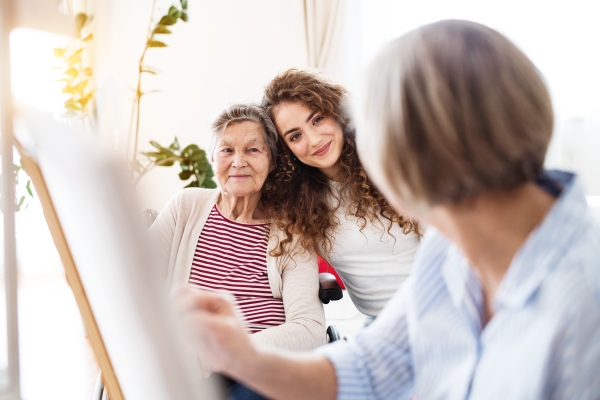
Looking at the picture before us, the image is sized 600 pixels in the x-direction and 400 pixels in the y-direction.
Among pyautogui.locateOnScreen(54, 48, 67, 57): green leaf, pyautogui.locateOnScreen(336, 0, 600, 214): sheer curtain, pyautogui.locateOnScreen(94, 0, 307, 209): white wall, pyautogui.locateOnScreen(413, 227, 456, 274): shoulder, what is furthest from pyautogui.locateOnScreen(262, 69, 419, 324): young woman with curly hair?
pyautogui.locateOnScreen(94, 0, 307, 209): white wall

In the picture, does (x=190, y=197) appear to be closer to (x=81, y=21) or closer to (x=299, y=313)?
(x=299, y=313)

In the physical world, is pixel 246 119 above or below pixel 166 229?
above

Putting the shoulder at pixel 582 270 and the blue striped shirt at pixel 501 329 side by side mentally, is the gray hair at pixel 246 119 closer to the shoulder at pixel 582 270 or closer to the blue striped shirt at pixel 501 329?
the blue striped shirt at pixel 501 329

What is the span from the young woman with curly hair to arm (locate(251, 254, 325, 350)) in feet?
0.24

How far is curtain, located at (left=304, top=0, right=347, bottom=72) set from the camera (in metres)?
4.49

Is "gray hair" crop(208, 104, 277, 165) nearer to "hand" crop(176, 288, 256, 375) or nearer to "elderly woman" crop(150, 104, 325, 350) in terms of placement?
"elderly woman" crop(150, 104, 325, 350)

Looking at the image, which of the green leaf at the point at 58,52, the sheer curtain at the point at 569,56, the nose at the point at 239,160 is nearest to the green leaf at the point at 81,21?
the green leaf at the point at 58,52

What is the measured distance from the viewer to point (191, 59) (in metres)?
4.33

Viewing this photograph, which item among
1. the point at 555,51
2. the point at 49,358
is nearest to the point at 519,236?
the point at 49,358

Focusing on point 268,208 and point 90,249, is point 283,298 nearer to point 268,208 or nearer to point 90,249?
point 268,208

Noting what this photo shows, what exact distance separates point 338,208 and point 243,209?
320mm

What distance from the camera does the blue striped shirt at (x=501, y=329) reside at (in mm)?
461

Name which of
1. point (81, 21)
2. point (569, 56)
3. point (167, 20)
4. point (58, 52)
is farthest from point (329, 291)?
point (569, 56)

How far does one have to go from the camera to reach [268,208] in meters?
1.57
